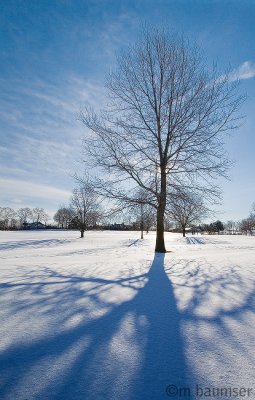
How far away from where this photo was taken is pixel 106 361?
8.07 feet

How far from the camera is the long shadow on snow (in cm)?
205

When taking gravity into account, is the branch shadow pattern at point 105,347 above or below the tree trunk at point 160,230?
below

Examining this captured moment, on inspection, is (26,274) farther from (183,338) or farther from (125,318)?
(183,338)

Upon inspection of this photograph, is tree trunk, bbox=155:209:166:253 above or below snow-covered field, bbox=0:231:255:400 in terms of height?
above

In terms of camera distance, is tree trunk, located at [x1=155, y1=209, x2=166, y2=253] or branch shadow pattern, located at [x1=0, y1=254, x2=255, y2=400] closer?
branch shadow pattern, located at [x1=0, y1=254, x2=255, y2=400]

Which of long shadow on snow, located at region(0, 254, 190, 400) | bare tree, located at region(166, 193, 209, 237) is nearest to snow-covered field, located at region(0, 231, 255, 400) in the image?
long shadow on snow, located at region(0, 254, 190, 400)

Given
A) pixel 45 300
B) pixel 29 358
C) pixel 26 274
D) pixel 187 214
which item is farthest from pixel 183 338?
pixel 187 214

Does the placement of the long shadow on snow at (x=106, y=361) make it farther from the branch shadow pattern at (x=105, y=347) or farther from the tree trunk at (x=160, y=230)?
the tree trunk at (x=160, y=230)

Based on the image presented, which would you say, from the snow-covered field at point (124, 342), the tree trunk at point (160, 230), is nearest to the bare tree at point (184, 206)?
the tree trunk at point (160, 230)

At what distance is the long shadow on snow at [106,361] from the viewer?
205 centimetres

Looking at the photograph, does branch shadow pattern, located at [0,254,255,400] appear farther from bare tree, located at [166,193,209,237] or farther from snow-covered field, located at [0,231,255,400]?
bare tree, located at [166,193,209,237]

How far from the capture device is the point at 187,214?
14.3 metres

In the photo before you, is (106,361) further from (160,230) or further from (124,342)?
(160,230)

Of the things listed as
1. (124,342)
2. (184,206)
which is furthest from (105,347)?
(184,206)
